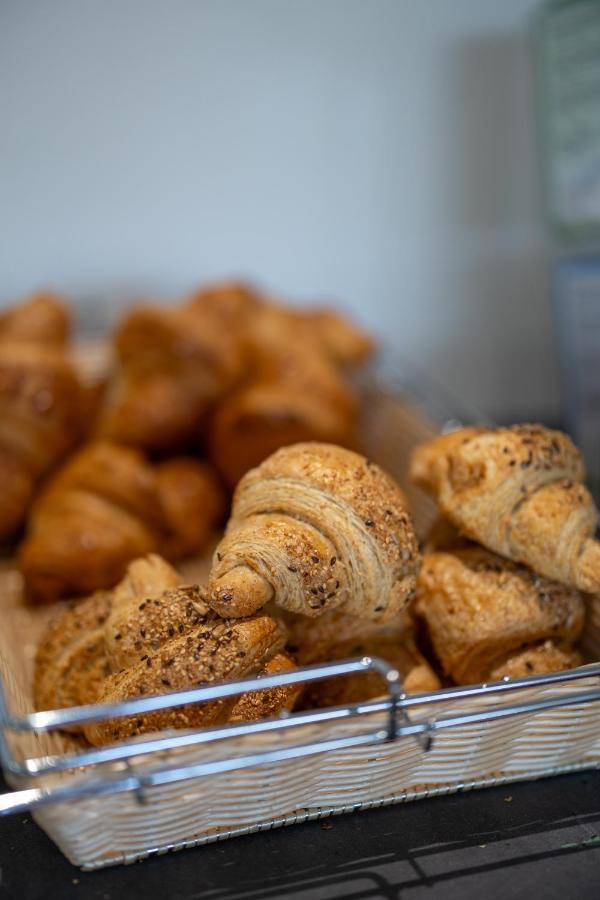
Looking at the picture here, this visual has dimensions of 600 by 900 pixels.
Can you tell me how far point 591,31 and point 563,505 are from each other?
3.84ft

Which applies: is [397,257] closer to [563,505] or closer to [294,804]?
[563,505]

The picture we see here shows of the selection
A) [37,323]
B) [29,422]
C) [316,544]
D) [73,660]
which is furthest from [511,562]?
[37,323]

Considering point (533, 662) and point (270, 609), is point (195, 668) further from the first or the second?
point (533, 662)

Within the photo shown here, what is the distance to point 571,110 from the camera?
6.00ft

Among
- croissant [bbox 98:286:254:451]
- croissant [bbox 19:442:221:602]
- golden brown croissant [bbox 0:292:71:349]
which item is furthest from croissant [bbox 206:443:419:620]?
golden brown croissant [bbox 0:292:71:349]

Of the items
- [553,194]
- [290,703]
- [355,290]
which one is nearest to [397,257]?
[355,290]

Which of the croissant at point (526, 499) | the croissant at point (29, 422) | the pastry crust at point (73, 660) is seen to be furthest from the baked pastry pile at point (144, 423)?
the croissant at point (526, 499)

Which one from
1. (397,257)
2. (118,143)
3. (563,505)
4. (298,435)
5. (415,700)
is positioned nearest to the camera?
(415,700)

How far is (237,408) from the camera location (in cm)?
152

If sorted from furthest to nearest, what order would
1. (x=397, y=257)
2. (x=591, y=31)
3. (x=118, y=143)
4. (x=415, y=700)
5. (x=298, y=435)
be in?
(x=397, y=257)
(x=118, y=143)
(x=591, y=31)
(x=298, y=435)
(x=415, y=700)

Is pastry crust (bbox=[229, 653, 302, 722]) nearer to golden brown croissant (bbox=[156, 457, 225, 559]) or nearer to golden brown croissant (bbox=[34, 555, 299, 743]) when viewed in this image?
golden brown croissant (bbox=[34, 555, 299, 743])

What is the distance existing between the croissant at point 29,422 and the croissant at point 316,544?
0.61 m

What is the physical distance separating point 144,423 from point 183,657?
73cm

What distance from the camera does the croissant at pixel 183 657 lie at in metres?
0.86
